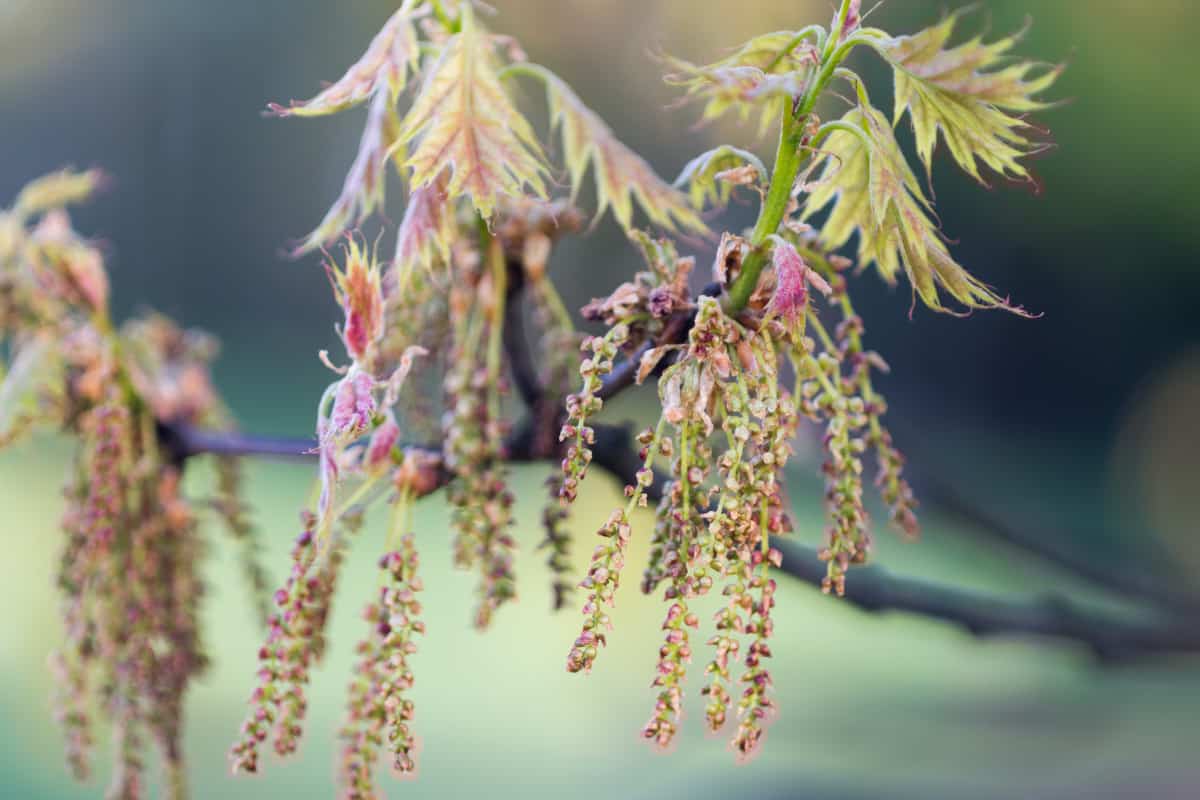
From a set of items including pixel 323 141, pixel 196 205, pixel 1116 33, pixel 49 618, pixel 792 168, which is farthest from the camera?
pixel 196 205

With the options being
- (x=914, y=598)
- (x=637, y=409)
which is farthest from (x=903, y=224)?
(x=637, y=409)

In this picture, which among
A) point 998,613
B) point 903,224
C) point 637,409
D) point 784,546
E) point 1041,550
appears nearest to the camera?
point 903,224

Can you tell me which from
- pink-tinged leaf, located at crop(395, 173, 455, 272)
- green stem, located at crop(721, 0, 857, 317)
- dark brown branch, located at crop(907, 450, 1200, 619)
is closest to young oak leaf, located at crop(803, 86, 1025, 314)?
green stem, located at crop(721, 0, 857, 317)

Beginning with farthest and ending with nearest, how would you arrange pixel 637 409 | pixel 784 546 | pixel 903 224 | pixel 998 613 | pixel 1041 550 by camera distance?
1. pixel 637 409
2. pixel 1041 550
3. pixel 998 613
4. pixel 784 546
5. pixel 903 224

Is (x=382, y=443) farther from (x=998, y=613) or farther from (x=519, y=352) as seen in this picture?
(x=998, y=613)

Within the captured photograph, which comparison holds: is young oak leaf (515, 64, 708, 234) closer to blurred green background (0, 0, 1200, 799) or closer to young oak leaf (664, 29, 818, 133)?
young oak leaf (664, 29, 818, 133)

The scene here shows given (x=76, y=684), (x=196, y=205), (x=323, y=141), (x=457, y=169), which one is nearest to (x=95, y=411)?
(x=76, y=684)

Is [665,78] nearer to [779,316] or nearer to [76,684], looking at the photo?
[779,316]
